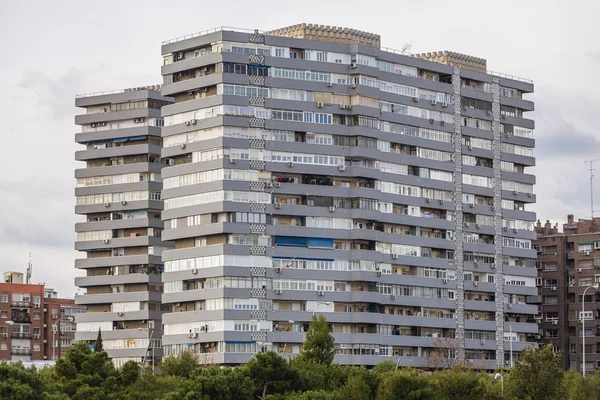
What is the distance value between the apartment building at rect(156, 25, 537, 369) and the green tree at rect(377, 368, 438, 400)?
3347 cm

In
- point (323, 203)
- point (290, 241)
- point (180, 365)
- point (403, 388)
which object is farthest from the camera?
point (323, 203)

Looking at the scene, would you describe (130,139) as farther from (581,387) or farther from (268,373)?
(268,373)

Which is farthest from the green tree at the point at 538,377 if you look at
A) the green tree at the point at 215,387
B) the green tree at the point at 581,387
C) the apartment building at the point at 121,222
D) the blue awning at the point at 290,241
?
the apartment building at the point at 121,222

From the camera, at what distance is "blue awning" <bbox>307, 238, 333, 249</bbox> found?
16938 cm

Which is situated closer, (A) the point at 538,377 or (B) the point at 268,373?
(B) the point at 268,373

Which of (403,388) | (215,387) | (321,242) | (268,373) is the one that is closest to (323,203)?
(321,242)

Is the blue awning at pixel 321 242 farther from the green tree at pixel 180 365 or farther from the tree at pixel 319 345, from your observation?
the tree at pixel 319 345

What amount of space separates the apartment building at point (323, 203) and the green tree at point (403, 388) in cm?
3347

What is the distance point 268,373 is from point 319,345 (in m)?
20.0

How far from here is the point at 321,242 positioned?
170m

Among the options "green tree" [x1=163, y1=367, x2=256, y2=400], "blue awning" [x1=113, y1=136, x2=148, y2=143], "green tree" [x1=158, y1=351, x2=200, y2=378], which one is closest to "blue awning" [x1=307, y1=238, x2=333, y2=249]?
"green tree" [x1=158, y1=351, x2=200, y2=378]

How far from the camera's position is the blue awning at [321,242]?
556 feet

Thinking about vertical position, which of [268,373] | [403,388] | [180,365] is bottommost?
[403,388]

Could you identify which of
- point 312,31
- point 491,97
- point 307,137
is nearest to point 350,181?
point 307,137
